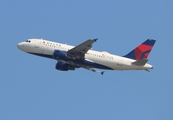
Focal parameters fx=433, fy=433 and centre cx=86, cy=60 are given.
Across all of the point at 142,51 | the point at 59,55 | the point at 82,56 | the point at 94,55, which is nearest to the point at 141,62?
the point at 142,51

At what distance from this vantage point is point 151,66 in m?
79.9

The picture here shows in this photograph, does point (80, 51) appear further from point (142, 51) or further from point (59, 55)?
point (142, 51)

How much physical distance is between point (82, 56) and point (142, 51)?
13.3 meters

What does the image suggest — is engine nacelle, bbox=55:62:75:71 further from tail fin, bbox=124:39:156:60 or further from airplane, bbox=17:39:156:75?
tail fin, bbox=124:39:156:60

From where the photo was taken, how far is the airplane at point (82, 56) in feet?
262

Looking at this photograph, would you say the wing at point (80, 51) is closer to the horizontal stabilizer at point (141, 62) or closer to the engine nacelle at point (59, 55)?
the engine nacelle at point (59, 55)

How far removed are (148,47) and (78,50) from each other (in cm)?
1566

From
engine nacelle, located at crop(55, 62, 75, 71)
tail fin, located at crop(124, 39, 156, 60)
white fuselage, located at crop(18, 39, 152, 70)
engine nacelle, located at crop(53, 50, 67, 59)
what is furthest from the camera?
engine nacelle, located at crop(55, 62, 75, 71)

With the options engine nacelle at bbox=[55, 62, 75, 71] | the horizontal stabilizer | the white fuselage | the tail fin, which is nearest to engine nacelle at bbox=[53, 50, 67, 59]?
the white fuselage

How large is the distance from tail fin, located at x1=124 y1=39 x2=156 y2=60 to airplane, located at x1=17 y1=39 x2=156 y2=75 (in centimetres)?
55

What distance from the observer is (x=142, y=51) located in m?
86.6

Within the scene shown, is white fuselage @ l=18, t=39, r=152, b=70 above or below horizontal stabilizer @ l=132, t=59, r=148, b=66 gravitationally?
above

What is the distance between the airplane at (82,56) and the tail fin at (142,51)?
0.55 meters

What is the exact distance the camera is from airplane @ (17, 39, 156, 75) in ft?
262
